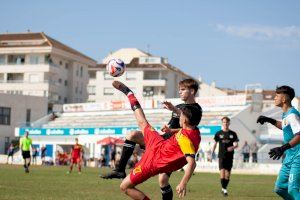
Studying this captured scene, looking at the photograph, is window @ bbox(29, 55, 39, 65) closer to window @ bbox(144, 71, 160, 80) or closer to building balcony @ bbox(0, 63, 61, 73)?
building balcony @ bbox(0, 63, 61, 73)

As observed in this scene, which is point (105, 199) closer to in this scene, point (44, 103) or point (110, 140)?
point (110, 140)

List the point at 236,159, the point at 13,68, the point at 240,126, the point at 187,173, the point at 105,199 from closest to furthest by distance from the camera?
the point at 187,173 < the point at 105,199 < the point at 236,159 < the point at 240,126 < the point at 13,68

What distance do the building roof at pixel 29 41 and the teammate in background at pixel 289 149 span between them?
3495 inches

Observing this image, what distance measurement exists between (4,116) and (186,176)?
7386 cm

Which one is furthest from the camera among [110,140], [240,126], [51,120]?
[51,120]

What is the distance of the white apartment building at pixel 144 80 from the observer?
102 meters

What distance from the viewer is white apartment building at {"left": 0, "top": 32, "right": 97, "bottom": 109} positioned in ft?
317

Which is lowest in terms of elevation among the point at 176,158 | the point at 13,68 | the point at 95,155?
the point at 95,155

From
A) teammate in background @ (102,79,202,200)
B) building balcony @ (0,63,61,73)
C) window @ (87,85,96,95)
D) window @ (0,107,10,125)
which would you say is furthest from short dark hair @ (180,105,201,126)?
window @ (87,85,96,95)

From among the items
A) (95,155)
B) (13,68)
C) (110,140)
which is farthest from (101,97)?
(110,140)

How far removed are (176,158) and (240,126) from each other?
2100 inches

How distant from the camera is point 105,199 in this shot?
47.7ft

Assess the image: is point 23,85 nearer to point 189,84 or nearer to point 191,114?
point 189,84

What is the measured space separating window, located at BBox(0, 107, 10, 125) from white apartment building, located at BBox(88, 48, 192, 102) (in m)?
22.5
